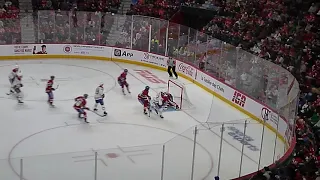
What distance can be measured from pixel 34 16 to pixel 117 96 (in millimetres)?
6601

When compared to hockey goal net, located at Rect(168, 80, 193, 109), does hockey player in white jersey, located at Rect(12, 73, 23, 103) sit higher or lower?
higher

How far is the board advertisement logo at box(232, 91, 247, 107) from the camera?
15777 mm

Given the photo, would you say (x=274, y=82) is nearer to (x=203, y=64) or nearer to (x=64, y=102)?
(x=203, y=64)

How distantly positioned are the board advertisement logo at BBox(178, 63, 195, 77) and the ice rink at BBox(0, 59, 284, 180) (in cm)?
40

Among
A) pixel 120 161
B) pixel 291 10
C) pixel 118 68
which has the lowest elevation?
pixel 118 68

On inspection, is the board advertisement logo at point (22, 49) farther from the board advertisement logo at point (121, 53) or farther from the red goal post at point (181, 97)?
the red goal post at point (181, 97)

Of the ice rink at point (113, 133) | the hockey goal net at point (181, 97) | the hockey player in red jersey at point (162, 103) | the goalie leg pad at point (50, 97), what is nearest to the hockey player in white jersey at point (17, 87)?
the ice rink at point (113, 133)

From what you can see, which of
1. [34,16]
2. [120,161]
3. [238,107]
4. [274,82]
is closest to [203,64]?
[238,107]

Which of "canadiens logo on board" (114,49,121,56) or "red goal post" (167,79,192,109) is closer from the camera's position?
"red goal post" (167,79,192,109)

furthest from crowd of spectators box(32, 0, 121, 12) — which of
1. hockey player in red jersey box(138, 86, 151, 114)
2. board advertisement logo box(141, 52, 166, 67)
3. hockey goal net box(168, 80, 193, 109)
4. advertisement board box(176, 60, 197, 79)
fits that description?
hockey player in red jersey box(138, 86, 151, 114)

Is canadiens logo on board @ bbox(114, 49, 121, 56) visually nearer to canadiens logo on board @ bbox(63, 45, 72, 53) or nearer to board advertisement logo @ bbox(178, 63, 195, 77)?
canadiens logo on board @ bbox(63, 45, 72, 53)

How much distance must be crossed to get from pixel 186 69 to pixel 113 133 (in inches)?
269

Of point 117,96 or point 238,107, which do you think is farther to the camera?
point 117,96

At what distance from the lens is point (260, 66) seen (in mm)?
15008
